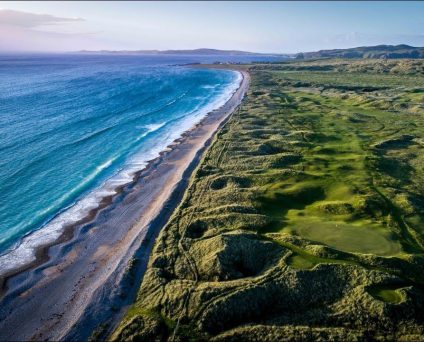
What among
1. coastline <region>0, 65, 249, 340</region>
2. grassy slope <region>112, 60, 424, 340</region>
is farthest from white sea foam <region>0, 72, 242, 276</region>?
grassy slope <region>112, 60, 424, 340</region>

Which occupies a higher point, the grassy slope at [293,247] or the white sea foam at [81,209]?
the grassy slope at [293,247]

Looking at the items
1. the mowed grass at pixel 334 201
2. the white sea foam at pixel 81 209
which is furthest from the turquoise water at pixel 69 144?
the mowed grass at pixel 334 201

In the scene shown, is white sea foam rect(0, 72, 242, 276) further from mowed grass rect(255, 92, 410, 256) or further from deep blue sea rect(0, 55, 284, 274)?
mowed grass rect(255, 92, 410, 256)

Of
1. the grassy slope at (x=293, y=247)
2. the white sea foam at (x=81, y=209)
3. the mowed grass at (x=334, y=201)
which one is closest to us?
the grassy slope at (x=293, y=247)

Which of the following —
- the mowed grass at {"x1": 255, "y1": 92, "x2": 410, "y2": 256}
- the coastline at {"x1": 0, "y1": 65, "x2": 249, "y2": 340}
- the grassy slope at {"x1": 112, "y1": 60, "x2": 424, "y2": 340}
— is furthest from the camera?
the mowed grass at {"x1": 255, "y1": 92, "x2": 410, "y2": 256}

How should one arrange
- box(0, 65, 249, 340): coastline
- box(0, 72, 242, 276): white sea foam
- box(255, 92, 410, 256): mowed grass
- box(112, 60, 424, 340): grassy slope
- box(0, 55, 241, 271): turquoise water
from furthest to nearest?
box(0, 55, 241, 271): turquoise water, box(0, 72, 242, 276): white sea foam, box(255, 92, 410, 256): mowed grass, box(0, 65, 249, 340): coastline, box(112, 60, 424, 340): grassy slope

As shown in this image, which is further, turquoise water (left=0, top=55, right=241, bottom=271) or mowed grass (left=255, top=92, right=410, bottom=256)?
turquoise water (left=0, top=55, right=241, bottom=271)

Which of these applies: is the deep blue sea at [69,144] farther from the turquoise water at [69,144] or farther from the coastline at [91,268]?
the coastline at [91,268]

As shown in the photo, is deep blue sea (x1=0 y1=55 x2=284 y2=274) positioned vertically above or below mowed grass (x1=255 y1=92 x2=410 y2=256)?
below
